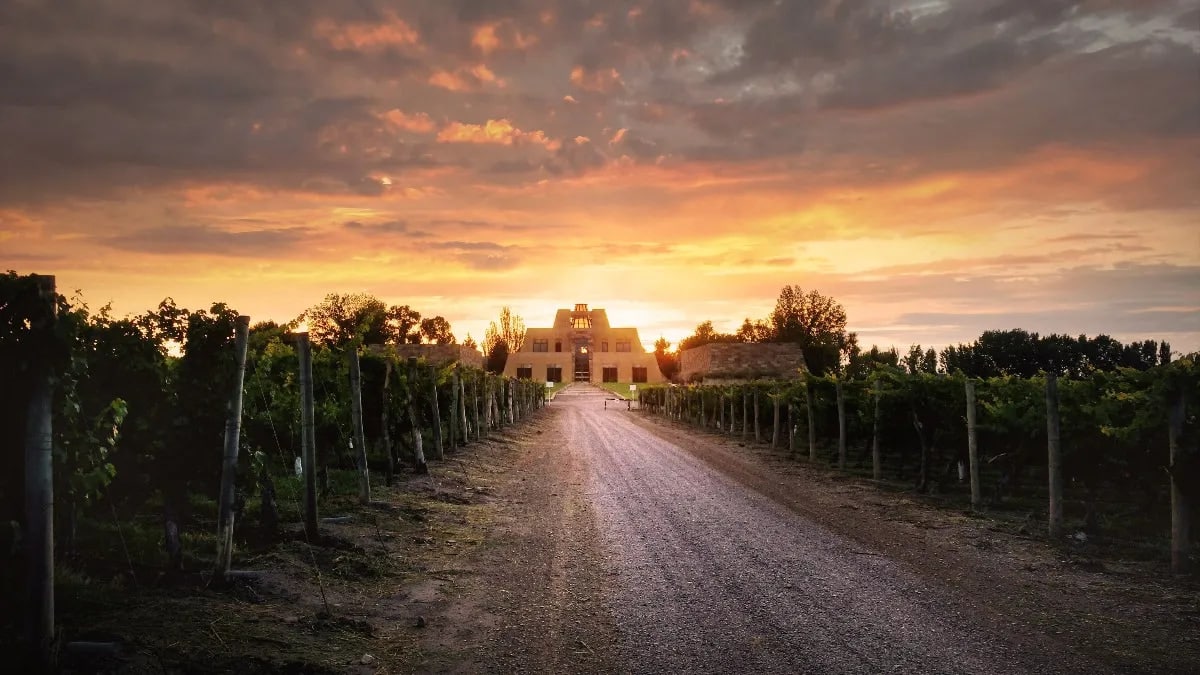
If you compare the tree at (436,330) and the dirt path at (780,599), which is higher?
the tree at (436,330)

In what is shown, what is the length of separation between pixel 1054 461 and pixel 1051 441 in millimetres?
334

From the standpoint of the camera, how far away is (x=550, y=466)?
939 inches

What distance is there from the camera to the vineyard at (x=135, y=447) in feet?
21.8

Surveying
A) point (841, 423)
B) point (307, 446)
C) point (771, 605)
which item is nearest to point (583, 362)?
point (841, 423)

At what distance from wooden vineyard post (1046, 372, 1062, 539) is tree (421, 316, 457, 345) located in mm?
131599

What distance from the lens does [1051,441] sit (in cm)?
1327

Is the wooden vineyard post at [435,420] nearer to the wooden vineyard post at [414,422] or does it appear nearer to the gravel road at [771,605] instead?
the wooden vineyard post at [414,422]

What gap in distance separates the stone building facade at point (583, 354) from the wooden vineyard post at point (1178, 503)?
438 ft

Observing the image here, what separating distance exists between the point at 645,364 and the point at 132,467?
457 ft

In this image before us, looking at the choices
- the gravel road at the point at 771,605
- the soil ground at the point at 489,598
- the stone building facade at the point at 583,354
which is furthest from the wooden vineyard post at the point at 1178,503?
the stone building facade at the point at 583,354

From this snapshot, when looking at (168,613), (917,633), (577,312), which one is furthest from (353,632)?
(577,312)

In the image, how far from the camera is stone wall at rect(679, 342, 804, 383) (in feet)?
285

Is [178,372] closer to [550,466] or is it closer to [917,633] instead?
[917,633]

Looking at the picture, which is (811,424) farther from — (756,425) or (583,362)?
(583,362)
